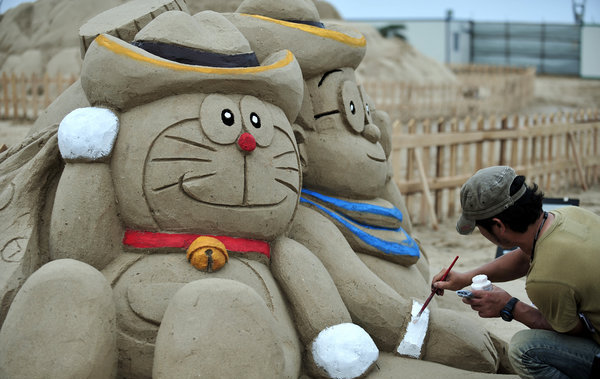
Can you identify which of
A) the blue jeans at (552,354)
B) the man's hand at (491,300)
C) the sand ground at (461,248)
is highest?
the man's hand at (491,300)

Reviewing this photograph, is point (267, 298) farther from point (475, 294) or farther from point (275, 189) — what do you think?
point (475, 294)

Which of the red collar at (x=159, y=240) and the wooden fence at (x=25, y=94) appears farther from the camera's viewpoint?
the wooden fence at (x=25, y=94)

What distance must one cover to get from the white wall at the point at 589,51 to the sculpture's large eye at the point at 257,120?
2867cm

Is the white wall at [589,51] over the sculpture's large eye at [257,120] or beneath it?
beneath

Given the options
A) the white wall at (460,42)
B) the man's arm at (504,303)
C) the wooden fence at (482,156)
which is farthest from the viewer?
the white wall at (460,42)

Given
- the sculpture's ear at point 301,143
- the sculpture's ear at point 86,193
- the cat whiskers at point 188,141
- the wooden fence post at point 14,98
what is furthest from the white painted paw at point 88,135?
the wooden fence post at point 14,98

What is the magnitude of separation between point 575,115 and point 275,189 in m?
8.61

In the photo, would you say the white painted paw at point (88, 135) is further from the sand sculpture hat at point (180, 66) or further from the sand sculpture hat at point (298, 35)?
the sand sculpture hat at point (298, 35)

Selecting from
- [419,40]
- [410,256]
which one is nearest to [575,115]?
[410,256]

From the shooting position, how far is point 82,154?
2662mm

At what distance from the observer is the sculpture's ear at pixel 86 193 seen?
2639 millimetres

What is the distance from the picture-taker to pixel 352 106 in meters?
3.41

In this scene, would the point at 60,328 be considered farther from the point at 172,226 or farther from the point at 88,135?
the point at 88,135

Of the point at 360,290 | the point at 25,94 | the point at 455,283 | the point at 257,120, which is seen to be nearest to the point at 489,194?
the point at 455,283
